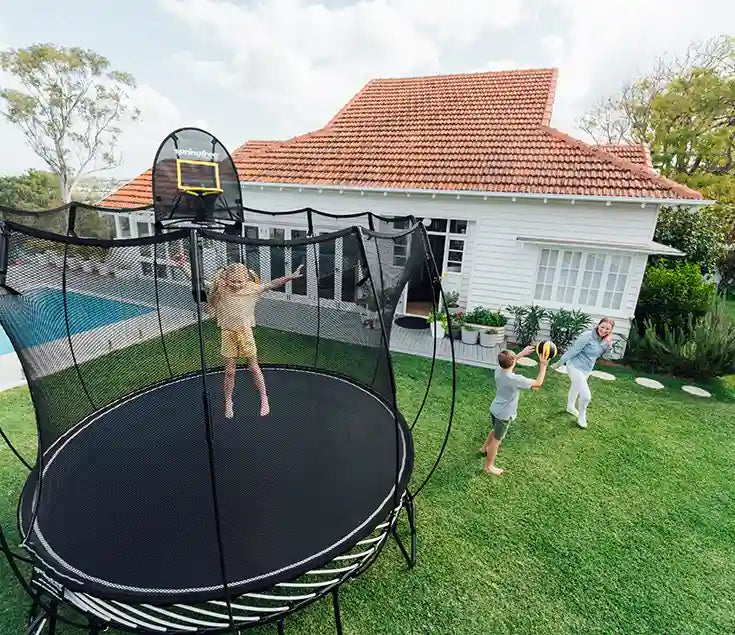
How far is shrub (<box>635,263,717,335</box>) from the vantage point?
7.32 metres

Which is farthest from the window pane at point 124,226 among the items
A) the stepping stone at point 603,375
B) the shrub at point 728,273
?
the shrub at point 728,273

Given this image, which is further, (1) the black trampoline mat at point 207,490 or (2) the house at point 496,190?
(2) the house at point 496,190

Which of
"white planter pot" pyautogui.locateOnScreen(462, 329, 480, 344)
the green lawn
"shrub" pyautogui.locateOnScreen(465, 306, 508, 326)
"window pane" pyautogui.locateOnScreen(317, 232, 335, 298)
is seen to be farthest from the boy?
"shrub" pyautogui.locateOnScreen(465, 306, 508, 326)

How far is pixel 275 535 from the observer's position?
2514 mm

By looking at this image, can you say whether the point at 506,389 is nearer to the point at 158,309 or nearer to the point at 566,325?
the point at 158,309

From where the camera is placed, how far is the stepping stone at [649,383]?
6.20m

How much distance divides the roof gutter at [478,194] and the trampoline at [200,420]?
386 cm

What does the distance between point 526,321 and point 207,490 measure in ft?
21.2

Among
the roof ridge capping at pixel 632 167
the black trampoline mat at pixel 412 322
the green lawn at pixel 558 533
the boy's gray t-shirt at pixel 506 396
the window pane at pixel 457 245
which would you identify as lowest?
the green lawn at pixel 558 533

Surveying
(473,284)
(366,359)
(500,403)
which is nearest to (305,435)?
(366,359)

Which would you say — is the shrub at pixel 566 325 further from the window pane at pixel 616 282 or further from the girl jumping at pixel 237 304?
the girl jumping at pixel 237 304

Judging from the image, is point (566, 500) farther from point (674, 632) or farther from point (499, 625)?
point (499, 625)

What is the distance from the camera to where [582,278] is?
7.44 m

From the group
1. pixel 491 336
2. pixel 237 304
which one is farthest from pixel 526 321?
pixel 237 304
